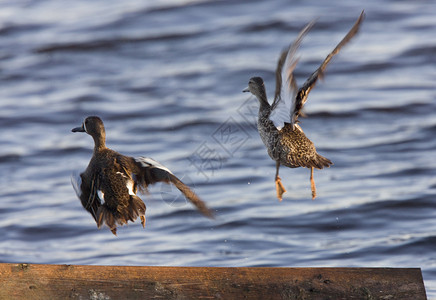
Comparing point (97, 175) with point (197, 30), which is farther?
point (197, 30)

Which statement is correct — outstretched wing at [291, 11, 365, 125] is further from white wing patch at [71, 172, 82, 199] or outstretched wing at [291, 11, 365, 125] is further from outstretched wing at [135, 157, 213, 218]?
white wing patch at [71, 172, 82, 199]

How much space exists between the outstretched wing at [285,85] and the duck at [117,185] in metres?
0.85

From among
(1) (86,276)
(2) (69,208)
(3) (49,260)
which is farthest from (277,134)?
(2) (69,208)

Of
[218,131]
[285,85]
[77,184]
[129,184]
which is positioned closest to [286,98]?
[285,85]

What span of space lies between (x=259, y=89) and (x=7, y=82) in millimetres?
11633

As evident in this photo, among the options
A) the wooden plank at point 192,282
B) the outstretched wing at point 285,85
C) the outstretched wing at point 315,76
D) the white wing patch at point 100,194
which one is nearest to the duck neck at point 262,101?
the outstretched wing at point 285,85

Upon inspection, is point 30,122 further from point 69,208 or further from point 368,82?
point 368,82

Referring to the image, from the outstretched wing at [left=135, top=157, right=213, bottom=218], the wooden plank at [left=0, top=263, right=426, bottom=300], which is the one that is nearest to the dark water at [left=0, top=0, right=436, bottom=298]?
the outstretched wing at [left=135, top=157, right=213, bottom=218]

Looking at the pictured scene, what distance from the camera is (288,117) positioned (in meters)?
5.49

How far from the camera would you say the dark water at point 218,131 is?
877 centimetres

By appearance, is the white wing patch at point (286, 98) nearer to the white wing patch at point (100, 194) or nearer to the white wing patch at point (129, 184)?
the white wing patch at point (129, 184)

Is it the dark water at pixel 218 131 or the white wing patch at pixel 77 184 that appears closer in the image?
the white wing patch at pixel 77 184

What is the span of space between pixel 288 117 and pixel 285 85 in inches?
14.1

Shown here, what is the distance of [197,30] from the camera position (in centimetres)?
1817
